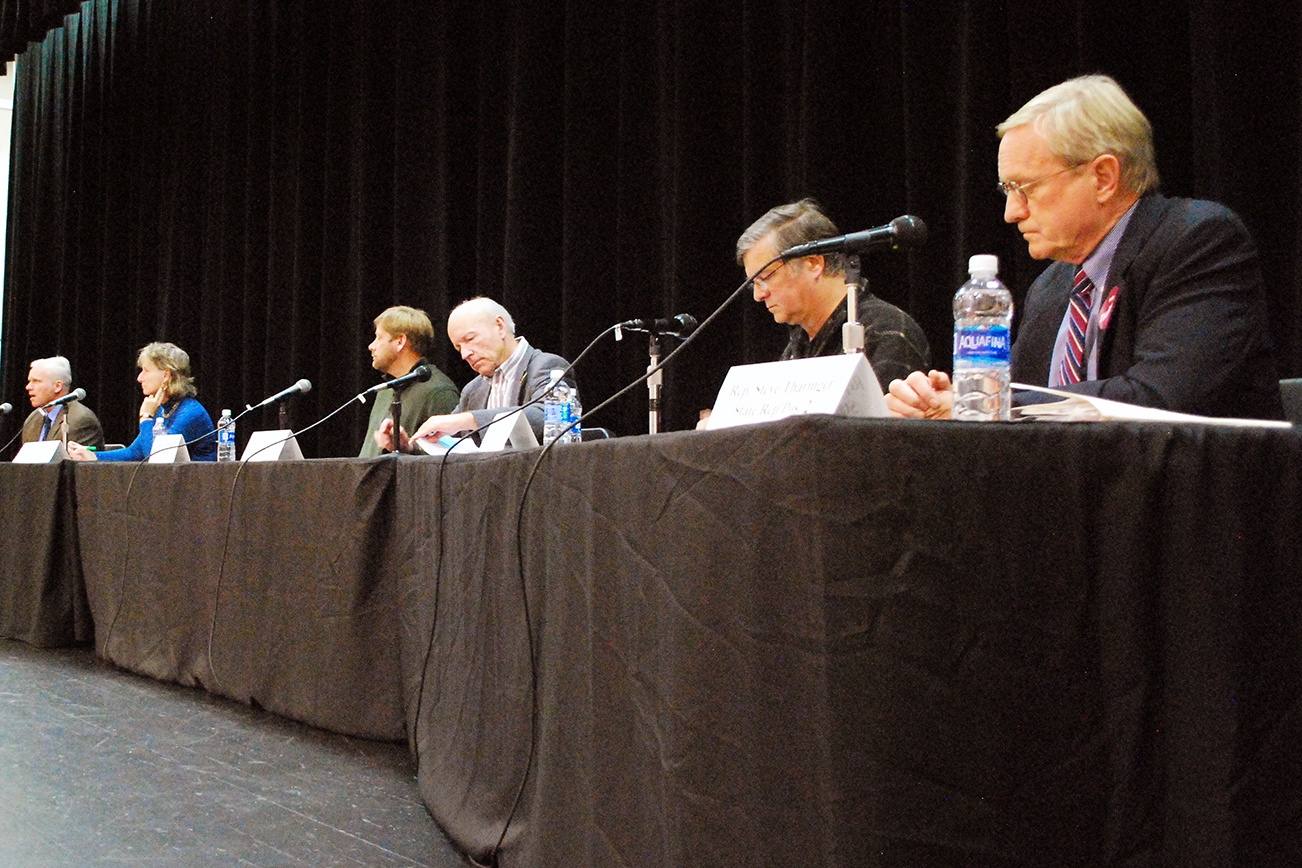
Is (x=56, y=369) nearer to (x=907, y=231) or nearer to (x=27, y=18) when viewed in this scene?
(x=27, y=18)

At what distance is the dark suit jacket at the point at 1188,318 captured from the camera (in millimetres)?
1307

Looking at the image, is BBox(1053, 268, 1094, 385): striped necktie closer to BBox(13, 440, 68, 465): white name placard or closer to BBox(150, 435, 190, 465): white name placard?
BBox(150, 435, 190, 465): white name placard

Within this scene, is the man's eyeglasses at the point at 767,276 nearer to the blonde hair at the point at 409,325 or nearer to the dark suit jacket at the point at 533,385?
the dark suit jacket at the point at 533,385

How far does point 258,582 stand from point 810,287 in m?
1.37

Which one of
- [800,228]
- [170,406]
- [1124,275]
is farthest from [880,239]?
[170,406]

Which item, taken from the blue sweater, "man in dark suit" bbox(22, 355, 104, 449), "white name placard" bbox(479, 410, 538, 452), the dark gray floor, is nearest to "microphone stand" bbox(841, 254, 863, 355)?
"white name placard" bbox(479, 410, 538, 452)

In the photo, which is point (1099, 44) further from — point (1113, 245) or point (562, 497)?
point (562, 497)

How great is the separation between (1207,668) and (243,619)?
2.28 m

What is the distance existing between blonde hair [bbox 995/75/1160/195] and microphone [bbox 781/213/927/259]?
0.64ft

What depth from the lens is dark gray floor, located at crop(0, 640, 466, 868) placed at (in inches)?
65.9

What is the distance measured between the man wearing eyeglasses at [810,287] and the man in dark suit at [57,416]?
3.30m

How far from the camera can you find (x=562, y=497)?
1.32 metres

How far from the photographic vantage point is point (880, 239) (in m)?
1.51

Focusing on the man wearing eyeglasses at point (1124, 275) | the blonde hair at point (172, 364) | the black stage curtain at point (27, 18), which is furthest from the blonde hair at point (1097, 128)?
the black stage curtain at point (27, 18)
